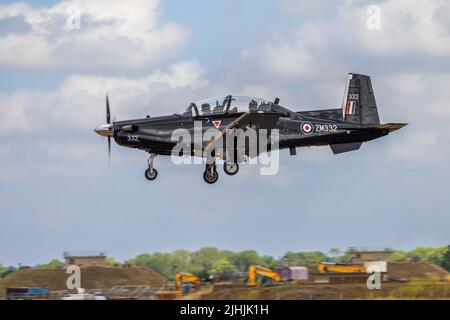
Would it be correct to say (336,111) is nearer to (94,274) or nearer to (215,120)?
(215,120)

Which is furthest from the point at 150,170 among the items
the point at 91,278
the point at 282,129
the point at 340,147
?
the point at 91,278

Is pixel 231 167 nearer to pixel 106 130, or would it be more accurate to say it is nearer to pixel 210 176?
pixel 210 176

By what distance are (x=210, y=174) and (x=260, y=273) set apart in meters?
12.0

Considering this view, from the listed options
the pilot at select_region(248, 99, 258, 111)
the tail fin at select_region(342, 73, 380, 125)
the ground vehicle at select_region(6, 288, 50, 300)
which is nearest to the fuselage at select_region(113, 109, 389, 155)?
the tail fin at select_region(342, 73, 380, 125)

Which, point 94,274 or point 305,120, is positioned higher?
point 305,120

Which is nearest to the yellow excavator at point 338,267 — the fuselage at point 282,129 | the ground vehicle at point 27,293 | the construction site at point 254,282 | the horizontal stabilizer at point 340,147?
the construction site at point 254,282

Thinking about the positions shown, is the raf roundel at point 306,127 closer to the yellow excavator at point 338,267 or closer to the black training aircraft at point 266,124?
the black training aircraft at point 266,124

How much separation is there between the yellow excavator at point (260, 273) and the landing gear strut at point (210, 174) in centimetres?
1001

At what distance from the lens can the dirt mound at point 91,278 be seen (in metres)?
54.0

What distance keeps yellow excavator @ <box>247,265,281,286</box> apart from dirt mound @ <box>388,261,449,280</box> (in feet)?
24.2

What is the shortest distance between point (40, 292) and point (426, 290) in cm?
1927

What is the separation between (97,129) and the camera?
40.5 meters

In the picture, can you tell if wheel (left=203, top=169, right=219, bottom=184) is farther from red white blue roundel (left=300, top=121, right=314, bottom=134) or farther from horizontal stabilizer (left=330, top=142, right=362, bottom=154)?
horizontal stabilizer (left=330, top=142, right=362, bottom=154)
